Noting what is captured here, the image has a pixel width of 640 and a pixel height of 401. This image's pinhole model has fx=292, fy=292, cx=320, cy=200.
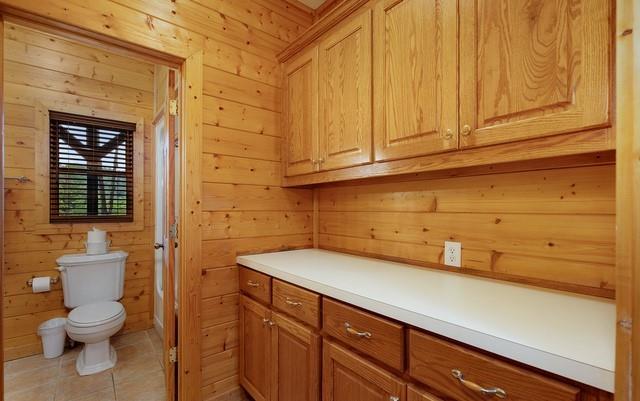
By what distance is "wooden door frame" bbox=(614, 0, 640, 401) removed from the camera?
498 mm

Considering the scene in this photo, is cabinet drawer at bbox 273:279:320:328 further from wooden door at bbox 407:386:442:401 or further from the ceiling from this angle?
the ceiling

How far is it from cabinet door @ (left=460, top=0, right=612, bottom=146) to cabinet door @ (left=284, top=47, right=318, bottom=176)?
2.83 feet

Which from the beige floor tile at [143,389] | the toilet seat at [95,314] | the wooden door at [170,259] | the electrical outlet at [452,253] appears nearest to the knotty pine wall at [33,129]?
the toilet seat at [95,314]

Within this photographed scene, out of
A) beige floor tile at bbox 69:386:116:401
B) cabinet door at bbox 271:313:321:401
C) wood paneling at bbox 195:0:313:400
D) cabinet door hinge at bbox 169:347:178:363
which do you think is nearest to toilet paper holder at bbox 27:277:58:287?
beige floor tile at bbox 69:386:116:401

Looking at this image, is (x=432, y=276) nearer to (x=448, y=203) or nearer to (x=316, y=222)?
(x=448, y=203)

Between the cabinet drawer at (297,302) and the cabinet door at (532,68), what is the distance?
86cm

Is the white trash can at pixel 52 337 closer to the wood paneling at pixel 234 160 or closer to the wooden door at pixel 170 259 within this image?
the wooden door at pixel 170 259

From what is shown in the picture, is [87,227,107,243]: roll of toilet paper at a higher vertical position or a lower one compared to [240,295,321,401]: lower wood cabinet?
higher

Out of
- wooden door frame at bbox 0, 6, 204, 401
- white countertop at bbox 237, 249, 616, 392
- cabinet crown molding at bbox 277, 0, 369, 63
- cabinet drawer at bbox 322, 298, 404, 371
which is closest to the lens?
white countertop at bbox 237, 249, 616, 392

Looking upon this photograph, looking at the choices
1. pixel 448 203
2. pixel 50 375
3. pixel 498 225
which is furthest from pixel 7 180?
pixel 498 225

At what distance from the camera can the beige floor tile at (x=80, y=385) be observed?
1.86 m

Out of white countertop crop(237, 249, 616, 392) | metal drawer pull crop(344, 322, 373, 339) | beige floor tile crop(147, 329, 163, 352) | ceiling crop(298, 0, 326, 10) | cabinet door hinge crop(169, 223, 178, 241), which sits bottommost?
beige floor tile crop(147, 329, 163, 352)

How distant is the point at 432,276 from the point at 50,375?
2683mm

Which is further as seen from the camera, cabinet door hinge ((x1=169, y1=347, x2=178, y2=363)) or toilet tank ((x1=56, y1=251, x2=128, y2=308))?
toilet tank ((x1=56, y1=251, x2=128, y2=308))
